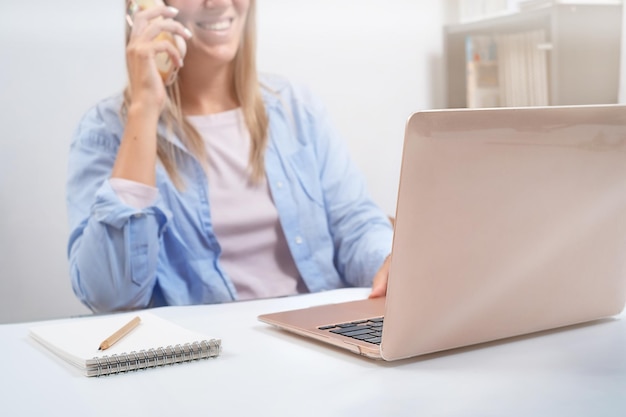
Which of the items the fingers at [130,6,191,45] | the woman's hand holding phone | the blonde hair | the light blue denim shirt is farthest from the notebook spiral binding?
the fingers at [130,6,191,45]

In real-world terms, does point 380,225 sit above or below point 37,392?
below

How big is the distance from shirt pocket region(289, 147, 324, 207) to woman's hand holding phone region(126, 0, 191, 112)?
39cm

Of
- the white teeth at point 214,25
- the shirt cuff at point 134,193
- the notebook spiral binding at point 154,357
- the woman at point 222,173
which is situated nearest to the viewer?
the notebook spiral binding at point 154,357

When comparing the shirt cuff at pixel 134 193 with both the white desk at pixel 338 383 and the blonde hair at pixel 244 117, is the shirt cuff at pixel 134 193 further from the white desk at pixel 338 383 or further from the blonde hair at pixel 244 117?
the white desk at pixel 338 383

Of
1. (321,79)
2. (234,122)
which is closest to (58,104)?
(234,122)

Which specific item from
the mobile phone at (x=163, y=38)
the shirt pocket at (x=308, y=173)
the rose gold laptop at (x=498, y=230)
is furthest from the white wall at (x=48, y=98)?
the rose gold laptop at (x=498, y=230)

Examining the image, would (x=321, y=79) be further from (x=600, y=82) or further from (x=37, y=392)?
(x=37, y=392)

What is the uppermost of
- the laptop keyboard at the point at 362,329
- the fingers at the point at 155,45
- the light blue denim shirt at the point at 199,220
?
the fingers at the point at 155,45

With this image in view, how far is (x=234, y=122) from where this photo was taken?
7.27 ft

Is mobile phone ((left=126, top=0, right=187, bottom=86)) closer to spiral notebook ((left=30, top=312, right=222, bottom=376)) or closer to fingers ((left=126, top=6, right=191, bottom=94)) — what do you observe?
fingers ((left=126, top=6, right=191, bottom=94))

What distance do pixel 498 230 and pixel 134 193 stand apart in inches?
40.9

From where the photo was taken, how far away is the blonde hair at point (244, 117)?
6.91 ft

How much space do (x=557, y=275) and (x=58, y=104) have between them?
4.93 ft

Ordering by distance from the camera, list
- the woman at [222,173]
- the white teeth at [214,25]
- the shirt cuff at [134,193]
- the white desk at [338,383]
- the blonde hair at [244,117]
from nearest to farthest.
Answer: the white desk at [338,383], the shirt cuff at [134,193], the woman at [222,173], the blonde hair at [244,117], the white teeth at [214,25]
